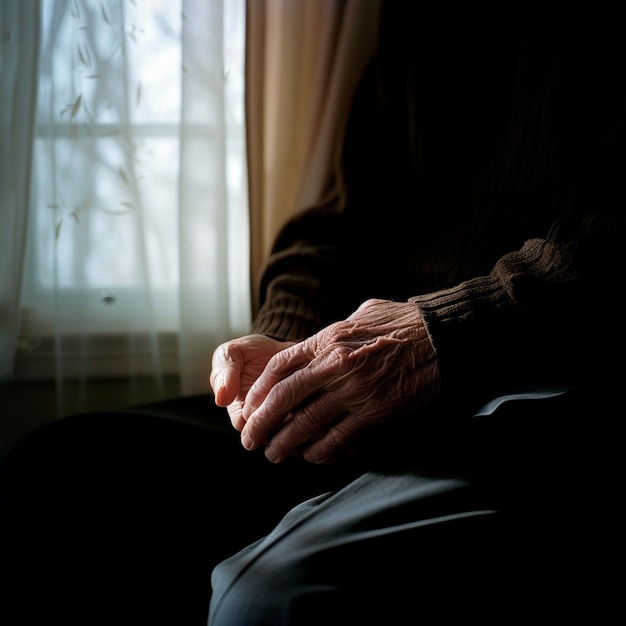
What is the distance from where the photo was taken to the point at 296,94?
1.15m

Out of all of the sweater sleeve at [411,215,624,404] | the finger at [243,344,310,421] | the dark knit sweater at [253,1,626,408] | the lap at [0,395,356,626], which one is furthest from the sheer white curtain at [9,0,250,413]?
the sweater sleeve at [411,215,624,404]

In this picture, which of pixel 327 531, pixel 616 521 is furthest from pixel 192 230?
pixel 616 521

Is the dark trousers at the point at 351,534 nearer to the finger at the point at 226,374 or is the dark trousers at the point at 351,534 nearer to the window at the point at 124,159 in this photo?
the finger at the point at 226,374

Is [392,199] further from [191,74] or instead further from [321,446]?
[321,446]

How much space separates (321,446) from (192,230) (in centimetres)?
57

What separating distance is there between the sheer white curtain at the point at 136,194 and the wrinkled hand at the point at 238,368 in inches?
13.8

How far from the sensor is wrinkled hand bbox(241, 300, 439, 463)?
25.3 inches

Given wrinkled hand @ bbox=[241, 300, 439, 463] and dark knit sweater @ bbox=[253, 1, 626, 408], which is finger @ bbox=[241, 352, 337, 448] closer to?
wrinkled hand @ bbox=[241, 300, 439, 463]

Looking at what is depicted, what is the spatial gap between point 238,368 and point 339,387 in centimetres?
16

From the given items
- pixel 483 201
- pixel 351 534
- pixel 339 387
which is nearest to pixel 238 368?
pixel 339 387

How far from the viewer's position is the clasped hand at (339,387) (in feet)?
2.11

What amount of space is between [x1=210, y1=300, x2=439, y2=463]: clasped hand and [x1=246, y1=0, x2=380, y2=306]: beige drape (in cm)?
44

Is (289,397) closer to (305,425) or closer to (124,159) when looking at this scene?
(305,425)

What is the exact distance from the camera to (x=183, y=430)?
835mm
